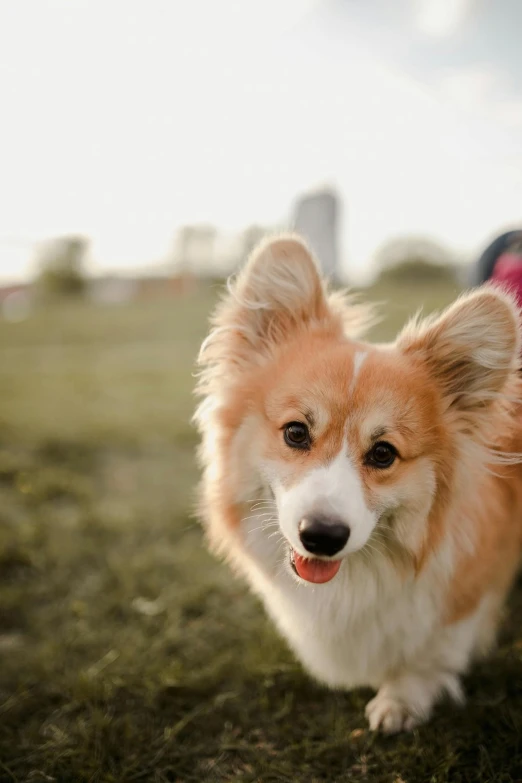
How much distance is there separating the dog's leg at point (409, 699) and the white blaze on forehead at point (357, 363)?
1348 mm

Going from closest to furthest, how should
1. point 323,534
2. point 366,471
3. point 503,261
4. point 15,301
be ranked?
1. point 323,534
2. point 366,471
3. point 503,261
4. point 15,301

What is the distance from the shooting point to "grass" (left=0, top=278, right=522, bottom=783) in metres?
2.26

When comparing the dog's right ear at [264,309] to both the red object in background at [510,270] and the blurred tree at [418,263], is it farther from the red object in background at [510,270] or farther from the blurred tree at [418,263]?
the blurred tree at [418,263]

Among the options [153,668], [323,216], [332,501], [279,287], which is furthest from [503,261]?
[323,216]

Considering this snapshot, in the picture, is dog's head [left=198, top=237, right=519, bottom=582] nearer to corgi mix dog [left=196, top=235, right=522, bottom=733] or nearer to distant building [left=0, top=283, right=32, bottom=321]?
corgi mix dog [left=196, top=235, right=522, bottom=733]

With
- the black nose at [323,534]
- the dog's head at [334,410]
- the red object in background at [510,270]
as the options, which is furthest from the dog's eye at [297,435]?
the red object in background at [510,270]

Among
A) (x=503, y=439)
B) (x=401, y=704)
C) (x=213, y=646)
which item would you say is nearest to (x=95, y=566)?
(x=213, y=646)

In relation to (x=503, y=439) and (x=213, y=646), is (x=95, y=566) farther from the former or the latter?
(x=503, y=439)

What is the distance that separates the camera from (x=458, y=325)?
2266 mm

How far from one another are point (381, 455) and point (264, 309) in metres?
0.89

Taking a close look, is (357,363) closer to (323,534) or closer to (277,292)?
(277,292)

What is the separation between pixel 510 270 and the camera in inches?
118

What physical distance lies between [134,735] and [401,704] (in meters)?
1.13

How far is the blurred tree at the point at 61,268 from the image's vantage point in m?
16.2
